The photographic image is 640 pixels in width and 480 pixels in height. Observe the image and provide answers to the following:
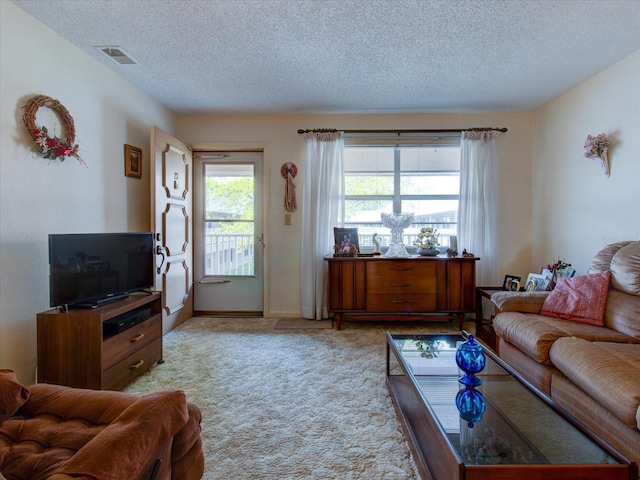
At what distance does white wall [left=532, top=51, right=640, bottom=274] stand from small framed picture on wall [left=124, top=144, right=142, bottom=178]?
4329 mm

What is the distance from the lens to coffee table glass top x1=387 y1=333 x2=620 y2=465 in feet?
3.85

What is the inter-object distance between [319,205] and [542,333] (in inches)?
97.9

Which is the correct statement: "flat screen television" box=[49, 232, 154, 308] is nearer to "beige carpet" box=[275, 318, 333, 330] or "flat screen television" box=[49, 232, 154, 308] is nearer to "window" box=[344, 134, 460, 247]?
"beige carpet" box=[275, 318, 333, 330]

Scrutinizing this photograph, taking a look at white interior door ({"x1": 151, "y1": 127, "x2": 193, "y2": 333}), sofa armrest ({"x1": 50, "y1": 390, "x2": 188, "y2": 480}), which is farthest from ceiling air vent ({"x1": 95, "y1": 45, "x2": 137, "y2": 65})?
sofa armrest ({"x1": 50, "y1": 390, "x2": 188, "y2": 480})

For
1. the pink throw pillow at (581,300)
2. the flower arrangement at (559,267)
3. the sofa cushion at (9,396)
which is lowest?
the sofa cushion at (9,396)

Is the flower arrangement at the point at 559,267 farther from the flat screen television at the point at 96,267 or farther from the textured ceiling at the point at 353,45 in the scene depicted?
the flat screen television at the point at 96,267

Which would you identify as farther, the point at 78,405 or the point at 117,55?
the point at 117,55

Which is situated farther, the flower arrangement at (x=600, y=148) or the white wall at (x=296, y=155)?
the white wall at (x=296, y=155)

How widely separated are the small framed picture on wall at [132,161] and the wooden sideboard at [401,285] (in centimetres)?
210

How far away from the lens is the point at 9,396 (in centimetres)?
115

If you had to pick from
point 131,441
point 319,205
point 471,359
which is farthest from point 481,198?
point 131,441

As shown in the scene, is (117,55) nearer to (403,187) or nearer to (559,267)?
(403,187)

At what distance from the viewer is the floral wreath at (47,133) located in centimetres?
205

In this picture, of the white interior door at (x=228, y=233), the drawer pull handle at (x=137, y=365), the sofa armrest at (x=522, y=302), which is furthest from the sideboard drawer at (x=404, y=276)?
the drawer pull handle at (x=137, y=365)
